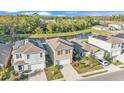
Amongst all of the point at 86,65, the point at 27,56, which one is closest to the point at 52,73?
the point at 27,56

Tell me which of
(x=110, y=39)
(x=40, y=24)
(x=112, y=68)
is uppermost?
(x=40, y=24)

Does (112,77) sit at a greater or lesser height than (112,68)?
lesser

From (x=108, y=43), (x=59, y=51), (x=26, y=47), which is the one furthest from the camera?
(x=108, y=43)

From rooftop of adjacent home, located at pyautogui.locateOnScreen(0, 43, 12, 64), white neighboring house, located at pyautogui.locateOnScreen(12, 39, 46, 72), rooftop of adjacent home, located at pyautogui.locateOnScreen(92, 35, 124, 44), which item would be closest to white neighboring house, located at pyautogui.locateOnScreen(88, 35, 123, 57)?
rooftop of adjacent home, located at pyautogui.locateOnScreen(92, 35, 124, 44)

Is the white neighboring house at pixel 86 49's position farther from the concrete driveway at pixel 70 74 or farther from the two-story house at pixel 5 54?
the two-story house at pixel 5 54

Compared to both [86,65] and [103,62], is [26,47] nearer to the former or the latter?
[86,65]

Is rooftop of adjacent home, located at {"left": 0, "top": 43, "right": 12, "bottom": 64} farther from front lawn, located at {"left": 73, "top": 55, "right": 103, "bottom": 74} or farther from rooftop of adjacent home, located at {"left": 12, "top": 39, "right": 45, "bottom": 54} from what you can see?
front lawn, located at {"left": 73, "top": 55, "right": 103, "bottom": 74}
